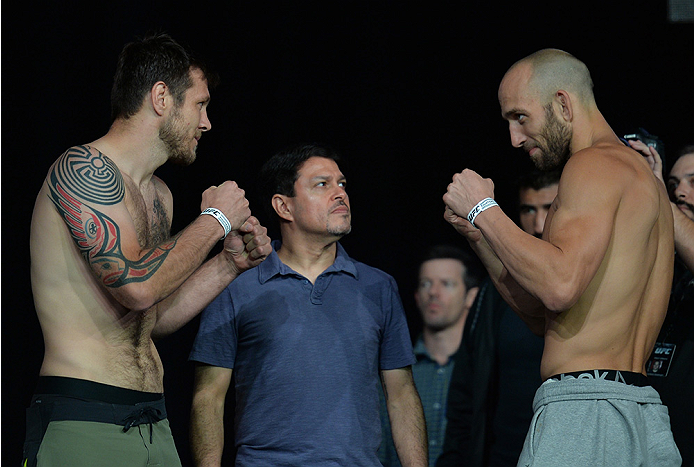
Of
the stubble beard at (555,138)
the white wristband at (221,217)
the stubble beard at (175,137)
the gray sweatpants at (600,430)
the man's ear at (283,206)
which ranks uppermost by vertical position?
the stubble beard at (555,138)

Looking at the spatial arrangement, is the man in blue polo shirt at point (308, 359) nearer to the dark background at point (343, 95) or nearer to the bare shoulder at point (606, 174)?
the dark background at point (343, 95)

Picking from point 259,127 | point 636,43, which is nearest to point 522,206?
point 636,43

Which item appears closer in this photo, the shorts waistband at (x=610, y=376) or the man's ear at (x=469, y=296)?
the shorts waistband at (x=610, y=376)

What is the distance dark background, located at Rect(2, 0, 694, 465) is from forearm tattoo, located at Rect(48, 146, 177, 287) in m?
1.46

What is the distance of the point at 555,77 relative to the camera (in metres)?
2.14

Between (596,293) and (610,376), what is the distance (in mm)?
198

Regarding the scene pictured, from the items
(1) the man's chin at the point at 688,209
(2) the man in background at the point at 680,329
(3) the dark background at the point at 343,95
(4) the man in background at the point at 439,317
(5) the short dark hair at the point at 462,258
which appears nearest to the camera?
(2) the man in background at the point at 680,329

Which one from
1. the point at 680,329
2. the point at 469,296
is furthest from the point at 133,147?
the point at 469,296

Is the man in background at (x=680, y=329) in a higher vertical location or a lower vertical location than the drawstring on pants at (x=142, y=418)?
higher

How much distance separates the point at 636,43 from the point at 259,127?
171 cm

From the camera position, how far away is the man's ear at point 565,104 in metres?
2.12

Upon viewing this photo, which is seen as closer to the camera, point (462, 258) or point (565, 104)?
point (565, 104)

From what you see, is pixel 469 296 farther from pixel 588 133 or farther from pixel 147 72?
pixel 147 72

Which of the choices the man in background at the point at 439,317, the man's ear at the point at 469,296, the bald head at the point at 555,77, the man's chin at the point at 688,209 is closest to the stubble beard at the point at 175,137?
the bald head at the point at 555,77
